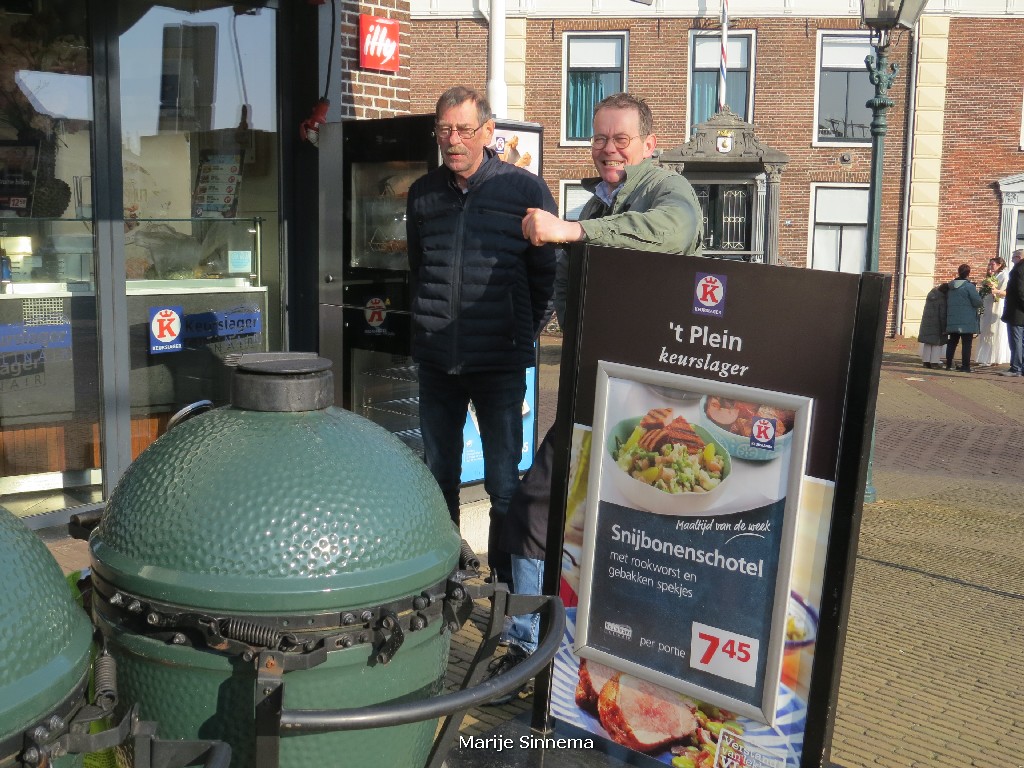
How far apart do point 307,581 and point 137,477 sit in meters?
0.40

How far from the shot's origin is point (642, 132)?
12.0 feet

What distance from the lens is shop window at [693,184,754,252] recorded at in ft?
70.7

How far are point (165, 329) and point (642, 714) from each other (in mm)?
3829

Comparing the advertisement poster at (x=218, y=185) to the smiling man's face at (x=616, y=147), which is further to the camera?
the advertisement poster at (x=218, y=185)

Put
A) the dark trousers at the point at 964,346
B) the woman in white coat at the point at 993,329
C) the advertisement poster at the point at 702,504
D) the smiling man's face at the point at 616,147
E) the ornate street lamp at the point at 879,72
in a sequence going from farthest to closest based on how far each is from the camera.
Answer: the woman in white coat at the point at 993,329, the dark trousers at the point at 964,346, the ornate street lamp at the point at 879,72, the smiling man's face at the point at 616,147, the advertisement poster at the point at 702,504

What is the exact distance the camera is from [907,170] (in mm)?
22125

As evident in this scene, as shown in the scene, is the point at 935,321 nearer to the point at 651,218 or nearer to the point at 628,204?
the point at 628,204

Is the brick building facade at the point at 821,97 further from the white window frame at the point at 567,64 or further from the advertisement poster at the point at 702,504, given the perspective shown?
the advertisement poster at the point at 702,504

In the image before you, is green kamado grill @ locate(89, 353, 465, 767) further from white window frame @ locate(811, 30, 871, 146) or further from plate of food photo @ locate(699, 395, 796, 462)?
white window frame @ locate(811, 30, 871, 146)

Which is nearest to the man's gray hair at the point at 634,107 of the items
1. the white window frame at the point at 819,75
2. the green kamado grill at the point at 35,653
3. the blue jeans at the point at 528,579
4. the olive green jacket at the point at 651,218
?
the olive green jacket at the point at 651,218

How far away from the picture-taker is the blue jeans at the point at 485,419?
14.3 ft

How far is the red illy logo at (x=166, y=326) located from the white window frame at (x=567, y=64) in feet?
57.9

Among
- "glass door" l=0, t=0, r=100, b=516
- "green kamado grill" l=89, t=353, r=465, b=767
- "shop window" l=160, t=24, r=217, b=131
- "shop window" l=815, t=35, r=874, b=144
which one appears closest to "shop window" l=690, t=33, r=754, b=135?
"shop window" l=815, t=35, r=874, b=144

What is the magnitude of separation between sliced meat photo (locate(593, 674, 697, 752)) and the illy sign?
437 cm
